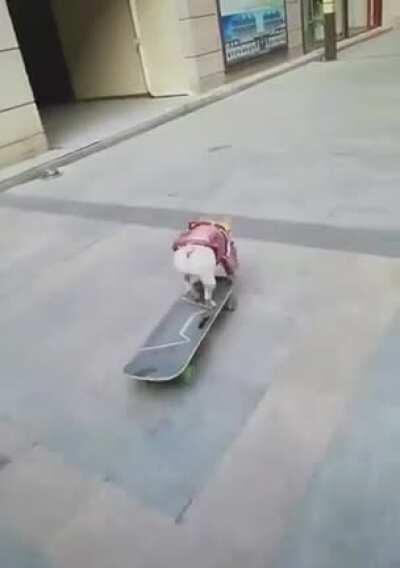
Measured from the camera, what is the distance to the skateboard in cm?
217

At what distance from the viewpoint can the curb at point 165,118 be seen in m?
5.59

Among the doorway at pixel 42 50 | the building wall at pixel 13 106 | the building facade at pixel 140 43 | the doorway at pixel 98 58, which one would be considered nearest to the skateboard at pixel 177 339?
the building wall at pixel 13 106

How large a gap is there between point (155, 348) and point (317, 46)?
39.2 ft

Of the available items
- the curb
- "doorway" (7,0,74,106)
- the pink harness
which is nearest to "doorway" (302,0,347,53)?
the curb

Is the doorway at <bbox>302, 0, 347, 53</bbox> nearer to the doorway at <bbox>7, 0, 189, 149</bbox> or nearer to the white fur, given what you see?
the doorway at <bbox>7, 0, 189, 149</bbox>

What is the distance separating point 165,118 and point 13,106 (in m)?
2.23

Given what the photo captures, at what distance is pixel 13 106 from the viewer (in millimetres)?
5988

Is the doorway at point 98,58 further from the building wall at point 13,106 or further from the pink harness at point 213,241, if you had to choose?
the pink harness at point 213,241

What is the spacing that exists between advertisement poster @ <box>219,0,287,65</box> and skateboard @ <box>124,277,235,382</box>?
26.7ft

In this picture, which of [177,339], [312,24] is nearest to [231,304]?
[177,339]

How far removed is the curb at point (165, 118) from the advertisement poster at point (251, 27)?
49cm

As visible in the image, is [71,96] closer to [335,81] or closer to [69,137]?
[69,137]

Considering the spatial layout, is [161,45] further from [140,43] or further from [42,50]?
[42,50]

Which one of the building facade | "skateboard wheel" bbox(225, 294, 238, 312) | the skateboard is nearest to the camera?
the skateboard
